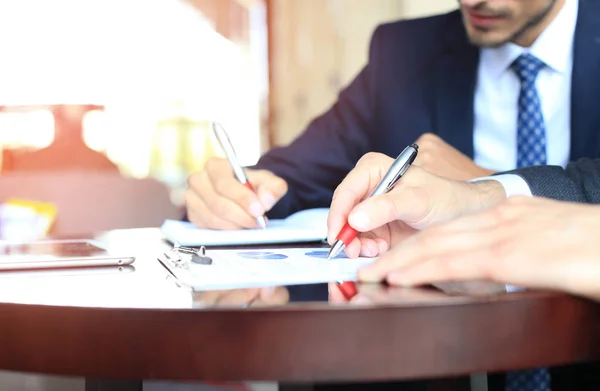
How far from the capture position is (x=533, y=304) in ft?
1.84

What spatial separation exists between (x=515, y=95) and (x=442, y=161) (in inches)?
17.8

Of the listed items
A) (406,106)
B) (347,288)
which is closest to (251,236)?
(347,288)

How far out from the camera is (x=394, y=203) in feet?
2.61

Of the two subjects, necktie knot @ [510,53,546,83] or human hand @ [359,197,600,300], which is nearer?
human hand @ [359,197,600,300]

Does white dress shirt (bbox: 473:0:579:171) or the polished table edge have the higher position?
white dress shirt (bbox: 473:0:579:171)

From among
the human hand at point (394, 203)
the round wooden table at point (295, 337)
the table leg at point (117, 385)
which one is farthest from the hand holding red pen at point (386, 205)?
the table leg at point (117, 385)

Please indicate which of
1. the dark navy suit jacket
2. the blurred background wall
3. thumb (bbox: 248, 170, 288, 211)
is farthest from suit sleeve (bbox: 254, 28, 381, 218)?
the blurred background wall

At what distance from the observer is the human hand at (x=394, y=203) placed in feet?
2.57

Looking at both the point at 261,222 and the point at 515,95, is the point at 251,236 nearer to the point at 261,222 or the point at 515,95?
the point at 261,222

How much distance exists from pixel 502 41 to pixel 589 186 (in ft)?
2.60

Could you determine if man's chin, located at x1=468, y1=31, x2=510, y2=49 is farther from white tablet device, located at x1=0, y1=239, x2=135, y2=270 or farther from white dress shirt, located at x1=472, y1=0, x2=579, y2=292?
white tablet device, located at x1=0, y1=239, x2=135, y2=270

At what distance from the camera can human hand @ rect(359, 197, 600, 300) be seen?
612mm

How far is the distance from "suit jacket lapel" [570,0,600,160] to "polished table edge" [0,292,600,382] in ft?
3.42

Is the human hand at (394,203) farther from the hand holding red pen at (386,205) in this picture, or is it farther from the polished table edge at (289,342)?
the polished table edge at (289,342)
